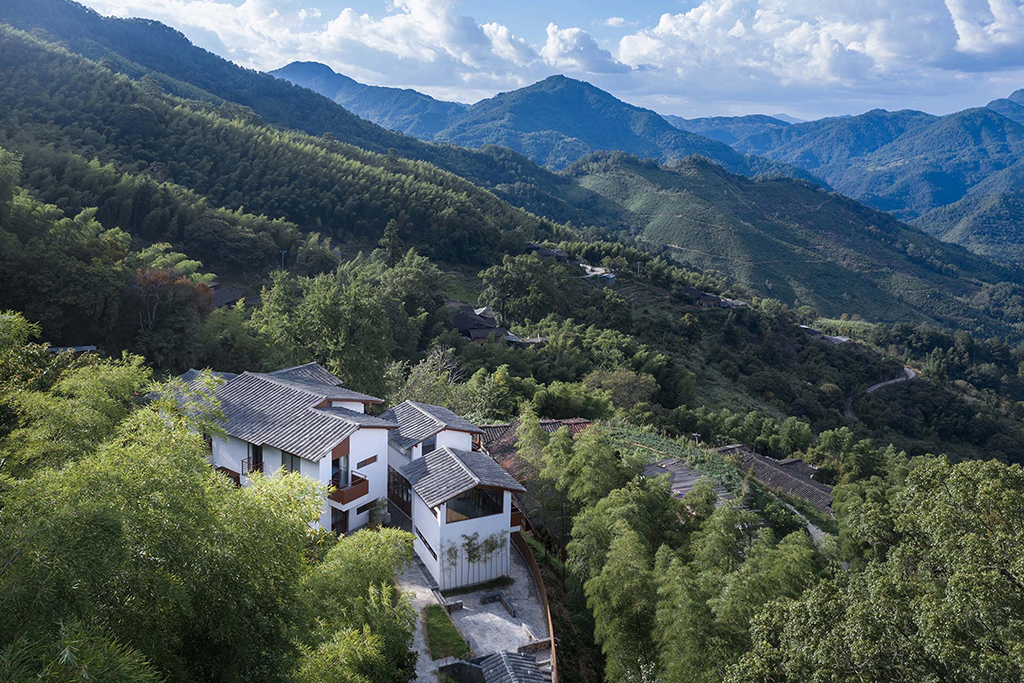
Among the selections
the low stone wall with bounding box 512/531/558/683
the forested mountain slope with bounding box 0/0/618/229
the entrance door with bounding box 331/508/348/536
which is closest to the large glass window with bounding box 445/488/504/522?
the low stone wall with bounding box 512/531/558/683

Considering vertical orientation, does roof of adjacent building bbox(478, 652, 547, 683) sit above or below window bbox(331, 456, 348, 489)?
below

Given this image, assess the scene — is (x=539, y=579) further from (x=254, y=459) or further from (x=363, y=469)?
(x=254, y=459)

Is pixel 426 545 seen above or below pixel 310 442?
below

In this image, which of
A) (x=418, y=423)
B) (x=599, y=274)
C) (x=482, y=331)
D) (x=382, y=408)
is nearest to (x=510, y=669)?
(x=418, y=423)

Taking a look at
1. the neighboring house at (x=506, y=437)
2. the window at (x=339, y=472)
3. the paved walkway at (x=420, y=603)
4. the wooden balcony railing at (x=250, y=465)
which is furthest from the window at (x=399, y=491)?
the wooden balcony railing at (x=250, y=465)

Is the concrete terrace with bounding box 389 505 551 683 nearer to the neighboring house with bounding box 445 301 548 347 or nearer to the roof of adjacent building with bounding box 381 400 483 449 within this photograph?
the roof of adjacent building with bounding box 381 400 483 449

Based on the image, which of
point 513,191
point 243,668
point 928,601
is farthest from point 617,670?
point 513,191
